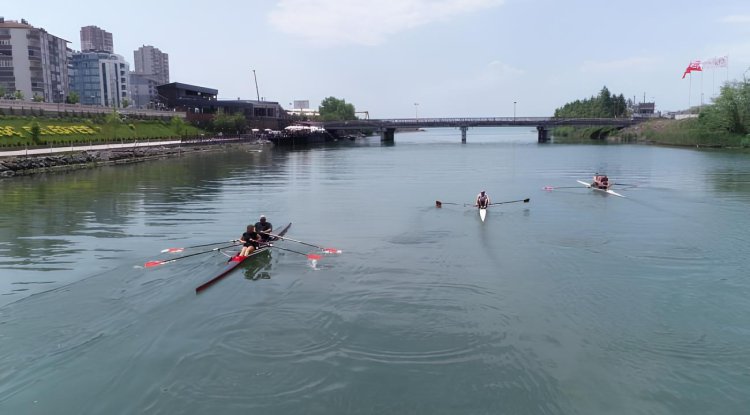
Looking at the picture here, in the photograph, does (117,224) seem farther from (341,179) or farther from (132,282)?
(341,179)

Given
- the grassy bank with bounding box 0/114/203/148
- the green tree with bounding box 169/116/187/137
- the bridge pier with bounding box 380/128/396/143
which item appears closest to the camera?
the grassy bank with bounding box 0/114/203/148

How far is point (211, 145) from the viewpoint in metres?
128

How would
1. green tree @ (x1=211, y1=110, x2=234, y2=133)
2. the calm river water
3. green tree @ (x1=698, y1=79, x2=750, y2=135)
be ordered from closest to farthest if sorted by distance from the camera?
the calm river water
green tree @ (x1=698, y1=79, x2=750, y2=135)
green tree @ (x1=211, y1=110, x2=234, y2=133)

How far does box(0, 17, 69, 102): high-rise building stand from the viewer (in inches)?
5817

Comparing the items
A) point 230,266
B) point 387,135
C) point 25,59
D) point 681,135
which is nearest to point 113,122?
point 25,59

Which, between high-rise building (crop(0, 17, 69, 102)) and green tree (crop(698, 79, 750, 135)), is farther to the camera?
high-rise building (crop(0, 17, 69, 102))

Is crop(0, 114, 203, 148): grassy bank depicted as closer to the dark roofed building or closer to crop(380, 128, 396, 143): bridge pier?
the dark roofed building

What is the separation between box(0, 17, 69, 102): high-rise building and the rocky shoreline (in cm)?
7167

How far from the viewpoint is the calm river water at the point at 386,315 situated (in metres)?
13.8

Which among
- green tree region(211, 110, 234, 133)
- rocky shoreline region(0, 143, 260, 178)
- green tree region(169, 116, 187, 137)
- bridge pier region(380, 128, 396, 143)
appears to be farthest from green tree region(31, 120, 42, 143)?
bridge pier region(380, 128, 396, 143)

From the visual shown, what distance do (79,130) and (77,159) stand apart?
26.9m

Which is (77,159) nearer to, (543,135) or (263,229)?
(263,229)

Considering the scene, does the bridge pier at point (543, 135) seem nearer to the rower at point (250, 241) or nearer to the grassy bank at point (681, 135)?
the grassy bank at point (681, 135)

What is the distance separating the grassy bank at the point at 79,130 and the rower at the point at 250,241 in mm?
69130
